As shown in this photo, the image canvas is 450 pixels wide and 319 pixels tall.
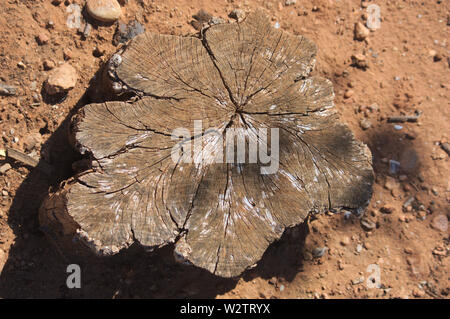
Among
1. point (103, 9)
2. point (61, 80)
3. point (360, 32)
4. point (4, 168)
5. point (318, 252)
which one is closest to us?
point (4, 168)

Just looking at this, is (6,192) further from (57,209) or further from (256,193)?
(256,193)

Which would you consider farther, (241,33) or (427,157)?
(427,157)

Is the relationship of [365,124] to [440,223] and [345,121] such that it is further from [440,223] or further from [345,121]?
[440,223]

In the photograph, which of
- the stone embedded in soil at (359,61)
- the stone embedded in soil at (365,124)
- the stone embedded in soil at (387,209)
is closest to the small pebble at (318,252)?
the stone embedded in soil at (387,209)

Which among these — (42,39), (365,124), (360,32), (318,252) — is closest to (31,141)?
(42,39)

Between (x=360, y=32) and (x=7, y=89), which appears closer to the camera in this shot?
(x=7, y=89)

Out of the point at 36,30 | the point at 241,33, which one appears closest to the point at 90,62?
the point at 36,30

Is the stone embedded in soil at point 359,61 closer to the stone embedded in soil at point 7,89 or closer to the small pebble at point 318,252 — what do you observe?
the small pebble at point 318,252
